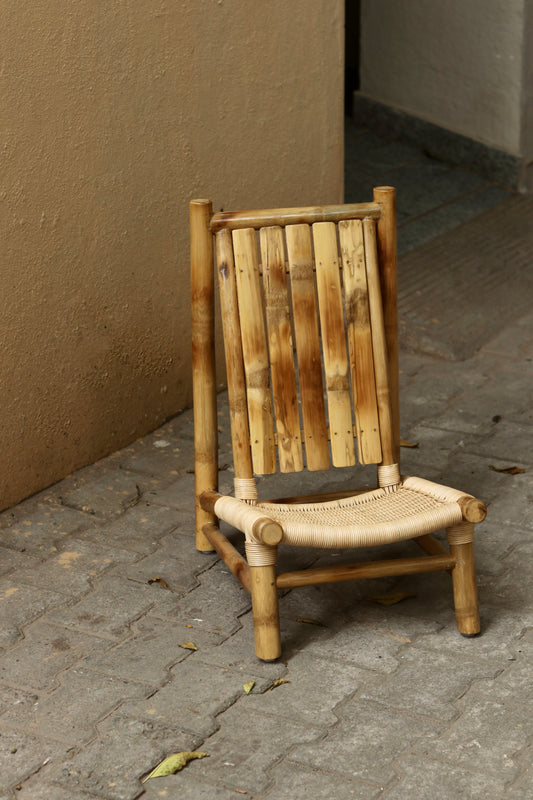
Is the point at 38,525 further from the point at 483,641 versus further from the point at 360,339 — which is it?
the point at 483,641

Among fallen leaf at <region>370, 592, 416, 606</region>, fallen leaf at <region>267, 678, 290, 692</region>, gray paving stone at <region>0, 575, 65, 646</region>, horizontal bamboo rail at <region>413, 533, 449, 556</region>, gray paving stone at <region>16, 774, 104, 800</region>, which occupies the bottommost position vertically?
gray paving stone at <region>16, 774, 104, 800</region>

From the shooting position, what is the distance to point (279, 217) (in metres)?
3.46

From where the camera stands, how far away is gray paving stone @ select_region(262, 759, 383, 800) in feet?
8.75

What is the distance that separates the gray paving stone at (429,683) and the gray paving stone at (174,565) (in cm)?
81

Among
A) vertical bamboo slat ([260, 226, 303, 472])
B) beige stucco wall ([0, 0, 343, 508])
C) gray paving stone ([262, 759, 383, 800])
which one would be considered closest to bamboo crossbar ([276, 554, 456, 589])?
vertical bamboo slat ([260, 226, 303, 472])

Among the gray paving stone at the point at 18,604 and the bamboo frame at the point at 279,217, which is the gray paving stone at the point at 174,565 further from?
the bamboo frame at the point at 279,217

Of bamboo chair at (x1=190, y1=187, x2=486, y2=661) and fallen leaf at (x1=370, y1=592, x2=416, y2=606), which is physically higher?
bamboo chair at (x1=190, y1=187, x2=486, y2=661)

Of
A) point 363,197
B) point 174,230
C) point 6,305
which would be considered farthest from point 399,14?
point 6,305

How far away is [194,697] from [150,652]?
0.27 meters

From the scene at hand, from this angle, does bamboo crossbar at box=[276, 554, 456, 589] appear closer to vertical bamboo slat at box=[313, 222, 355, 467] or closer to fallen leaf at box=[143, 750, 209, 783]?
vertical bamboo slat at box=[313, 222, 355, 467]

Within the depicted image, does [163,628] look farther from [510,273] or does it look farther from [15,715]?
[510,273]

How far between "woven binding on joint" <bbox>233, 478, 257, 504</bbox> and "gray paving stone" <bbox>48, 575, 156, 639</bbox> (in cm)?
45

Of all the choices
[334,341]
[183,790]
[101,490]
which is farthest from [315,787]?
[101,490]

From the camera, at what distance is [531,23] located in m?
7.24
